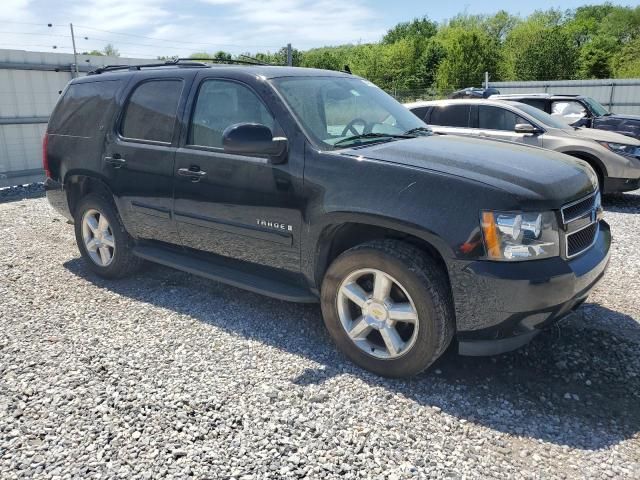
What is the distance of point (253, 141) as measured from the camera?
340 cm

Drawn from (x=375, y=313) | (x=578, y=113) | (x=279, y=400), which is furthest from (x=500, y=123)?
(x=279, y=400)

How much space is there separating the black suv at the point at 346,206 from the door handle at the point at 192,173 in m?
0.01

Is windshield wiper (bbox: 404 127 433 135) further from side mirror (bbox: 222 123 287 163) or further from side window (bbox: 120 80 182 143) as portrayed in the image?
side window (bbox: 120 80 182 143)

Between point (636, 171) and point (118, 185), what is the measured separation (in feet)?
24.6

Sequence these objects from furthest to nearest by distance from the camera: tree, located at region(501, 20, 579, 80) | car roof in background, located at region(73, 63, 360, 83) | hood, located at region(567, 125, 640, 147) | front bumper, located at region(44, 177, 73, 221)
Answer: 1. tree, located at region(501, 20, 579, 80)
2. hood, located at region(567, 125, 640, 147)
3. front bumper, located at region(44, 177, 73, 221)
4. car roof in background, located at region(73, 63, 360, 83)

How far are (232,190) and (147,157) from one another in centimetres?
101

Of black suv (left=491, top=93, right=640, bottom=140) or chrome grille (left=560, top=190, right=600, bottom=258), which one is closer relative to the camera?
chrome grille (left=560, top=190, right=600, bottom=258)

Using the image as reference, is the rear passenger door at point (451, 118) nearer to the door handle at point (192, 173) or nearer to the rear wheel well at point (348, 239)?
the door handle at point (192, 173)

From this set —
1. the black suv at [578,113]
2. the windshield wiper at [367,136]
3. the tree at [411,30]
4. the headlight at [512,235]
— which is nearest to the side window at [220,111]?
the windshield wiper at [367,136]

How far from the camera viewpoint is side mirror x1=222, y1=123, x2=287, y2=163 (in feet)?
11.2

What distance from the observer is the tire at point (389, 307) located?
300 cm

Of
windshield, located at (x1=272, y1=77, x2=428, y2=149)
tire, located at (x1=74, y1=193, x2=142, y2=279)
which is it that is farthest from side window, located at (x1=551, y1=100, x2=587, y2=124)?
tire, located at (x1=74, y1=193, x2=142, y2=279)

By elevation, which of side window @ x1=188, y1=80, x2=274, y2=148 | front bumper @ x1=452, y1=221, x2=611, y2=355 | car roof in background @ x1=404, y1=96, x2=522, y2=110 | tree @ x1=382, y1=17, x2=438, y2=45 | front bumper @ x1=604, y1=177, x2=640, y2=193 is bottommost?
front bumper @ x1=604, y1=177, x2=640, y2=193

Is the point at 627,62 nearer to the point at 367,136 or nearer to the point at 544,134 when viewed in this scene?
the point at 544,134
